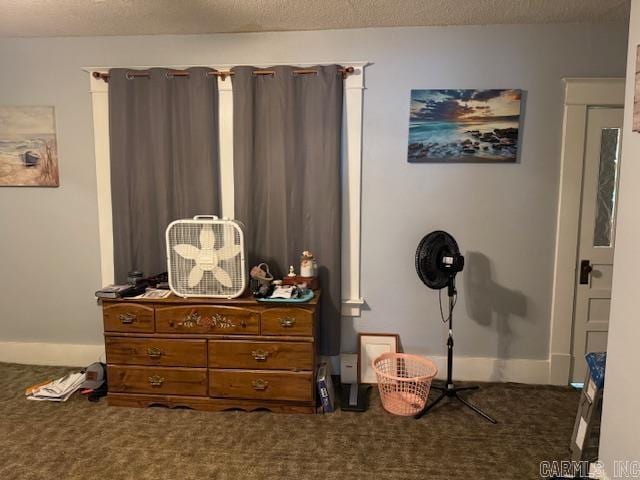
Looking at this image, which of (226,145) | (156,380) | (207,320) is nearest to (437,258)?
(207,320)

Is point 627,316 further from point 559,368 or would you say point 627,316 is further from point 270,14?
point 270,14

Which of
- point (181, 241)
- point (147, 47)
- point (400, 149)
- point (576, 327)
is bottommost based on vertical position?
point (576, 327)

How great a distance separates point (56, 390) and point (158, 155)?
1710 mm

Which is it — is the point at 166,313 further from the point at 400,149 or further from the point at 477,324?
the point at 477,324

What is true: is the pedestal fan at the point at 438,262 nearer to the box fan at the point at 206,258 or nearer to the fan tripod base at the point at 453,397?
the fan tripod base at the point at 453,397

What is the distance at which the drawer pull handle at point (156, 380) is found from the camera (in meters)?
2.73

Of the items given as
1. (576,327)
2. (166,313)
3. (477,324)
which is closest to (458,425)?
(477,324)

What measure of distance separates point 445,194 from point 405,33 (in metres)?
1.11

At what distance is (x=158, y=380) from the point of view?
2.73 metres

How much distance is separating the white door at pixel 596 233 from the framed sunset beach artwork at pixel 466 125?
20.7 inches

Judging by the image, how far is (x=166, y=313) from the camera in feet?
8.85

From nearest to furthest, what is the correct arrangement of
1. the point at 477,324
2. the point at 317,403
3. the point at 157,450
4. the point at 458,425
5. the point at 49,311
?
the point at 157,450 → the point at 458,425 → the point at 317,403 → the point at 477,324 → the point at 49,311

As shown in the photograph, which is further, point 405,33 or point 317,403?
point 405,33

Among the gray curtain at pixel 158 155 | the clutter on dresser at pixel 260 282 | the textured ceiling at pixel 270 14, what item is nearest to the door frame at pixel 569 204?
the textured ceiling at pixel 270 14
